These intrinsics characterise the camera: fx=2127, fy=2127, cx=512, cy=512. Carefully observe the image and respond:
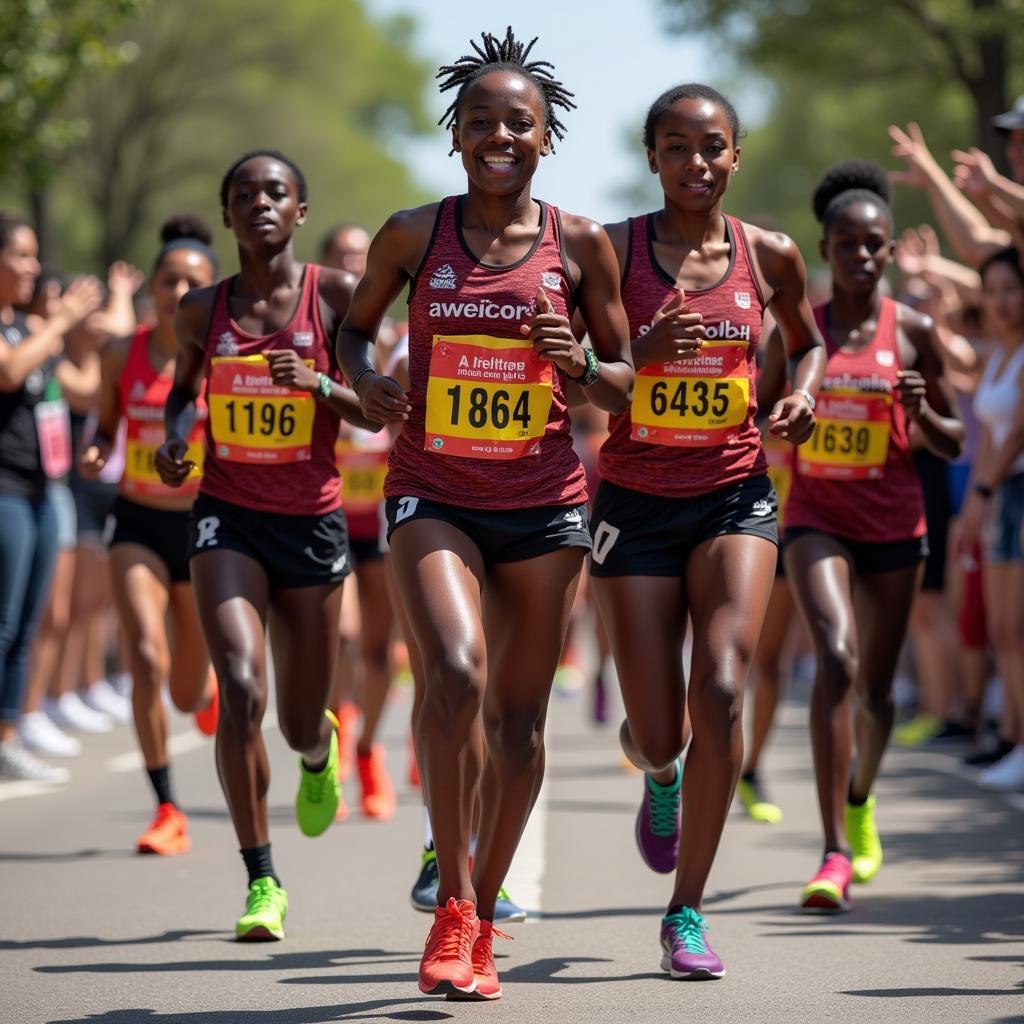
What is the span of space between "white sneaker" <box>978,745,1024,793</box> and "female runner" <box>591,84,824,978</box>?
4.66 metres

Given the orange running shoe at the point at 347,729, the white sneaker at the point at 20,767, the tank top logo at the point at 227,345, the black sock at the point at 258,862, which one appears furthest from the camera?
the orange running shoe at the point at 347,729

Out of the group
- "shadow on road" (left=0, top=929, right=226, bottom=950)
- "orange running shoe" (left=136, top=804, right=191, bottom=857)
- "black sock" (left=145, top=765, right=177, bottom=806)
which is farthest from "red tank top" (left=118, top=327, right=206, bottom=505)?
"shadow on road" (left=0, top=929, right=226, bottom=950)

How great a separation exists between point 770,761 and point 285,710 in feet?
20.0

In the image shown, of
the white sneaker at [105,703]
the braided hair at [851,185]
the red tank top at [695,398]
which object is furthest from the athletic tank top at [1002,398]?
the white sneaker at [105,703]

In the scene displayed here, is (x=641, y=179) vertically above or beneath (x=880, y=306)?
above

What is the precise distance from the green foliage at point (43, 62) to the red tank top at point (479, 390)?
37.3ft

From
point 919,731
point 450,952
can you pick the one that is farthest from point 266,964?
point 919,731

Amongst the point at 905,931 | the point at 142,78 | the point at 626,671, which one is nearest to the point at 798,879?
the point at 905,931

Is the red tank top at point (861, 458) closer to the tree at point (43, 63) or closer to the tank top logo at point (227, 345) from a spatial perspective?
the tank top logo at point (227, 345)

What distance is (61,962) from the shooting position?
6535mm

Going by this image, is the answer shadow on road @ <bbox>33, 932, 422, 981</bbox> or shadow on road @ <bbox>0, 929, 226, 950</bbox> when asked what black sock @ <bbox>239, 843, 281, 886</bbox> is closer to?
shadow on road @ <bbox>0, 929, 226, 950</bbox>

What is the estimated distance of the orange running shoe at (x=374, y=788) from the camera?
400 inches

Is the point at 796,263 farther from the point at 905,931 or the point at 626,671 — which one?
the point at 905,931

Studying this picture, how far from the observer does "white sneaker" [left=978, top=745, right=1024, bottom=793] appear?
10953 mm
